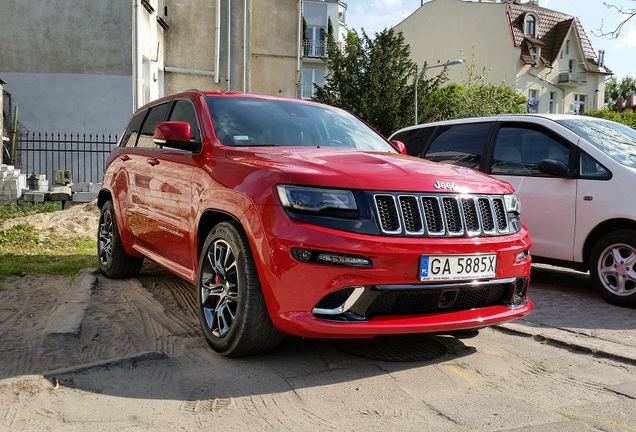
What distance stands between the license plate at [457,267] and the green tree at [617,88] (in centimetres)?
9160

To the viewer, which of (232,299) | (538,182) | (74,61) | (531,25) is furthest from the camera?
(531,25)

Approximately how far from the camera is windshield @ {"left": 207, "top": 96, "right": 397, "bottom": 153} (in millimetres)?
4789

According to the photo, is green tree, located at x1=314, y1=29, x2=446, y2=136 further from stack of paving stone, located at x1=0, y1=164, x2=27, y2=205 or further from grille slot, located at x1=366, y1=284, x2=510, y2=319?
grille slot, located at x1=366, y1=284, x2=510, y2=319

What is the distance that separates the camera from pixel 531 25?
169 feet

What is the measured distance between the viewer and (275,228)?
363cm

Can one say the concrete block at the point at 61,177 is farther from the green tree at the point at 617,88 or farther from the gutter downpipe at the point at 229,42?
the green tree at the point at 617,88

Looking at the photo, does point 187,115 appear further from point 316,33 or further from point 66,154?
point 316,33

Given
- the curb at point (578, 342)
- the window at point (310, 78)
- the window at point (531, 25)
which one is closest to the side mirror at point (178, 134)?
the curb at point (578, 342)

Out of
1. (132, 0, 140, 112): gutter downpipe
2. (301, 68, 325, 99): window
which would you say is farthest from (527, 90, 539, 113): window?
(132, 0, 140, 112): gutter downpipe

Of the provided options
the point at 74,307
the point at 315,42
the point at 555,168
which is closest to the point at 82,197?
the point at 74,307

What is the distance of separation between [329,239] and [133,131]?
3.93m

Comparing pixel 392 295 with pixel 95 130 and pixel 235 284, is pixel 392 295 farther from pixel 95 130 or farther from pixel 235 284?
pixel 95 130

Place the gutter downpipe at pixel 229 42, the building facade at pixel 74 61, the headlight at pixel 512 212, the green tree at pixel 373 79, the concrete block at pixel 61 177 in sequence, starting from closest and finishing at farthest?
the headlight at pixel 512 212
the concrete block at pixel 61 177
the building facade at pixel 74 61
the gutter downpipe at pixel 229 42
the green tree at pixel 373 79

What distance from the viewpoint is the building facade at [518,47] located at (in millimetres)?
49281
